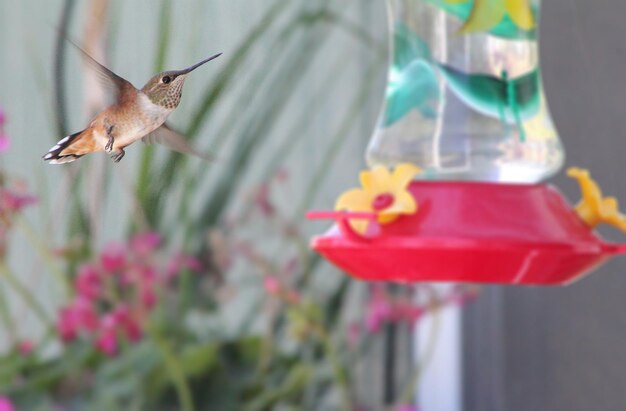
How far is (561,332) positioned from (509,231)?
131cm

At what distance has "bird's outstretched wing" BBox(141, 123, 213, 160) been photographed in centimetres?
31

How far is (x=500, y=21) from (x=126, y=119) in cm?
91

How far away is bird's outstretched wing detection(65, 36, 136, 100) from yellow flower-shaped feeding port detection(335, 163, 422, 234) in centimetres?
62

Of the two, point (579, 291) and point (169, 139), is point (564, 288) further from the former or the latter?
point (169, 139)

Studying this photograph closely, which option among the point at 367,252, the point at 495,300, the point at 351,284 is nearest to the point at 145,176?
the point at 367,252

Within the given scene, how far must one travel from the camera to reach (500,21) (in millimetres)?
1149

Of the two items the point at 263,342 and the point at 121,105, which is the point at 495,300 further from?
the point at 121,105

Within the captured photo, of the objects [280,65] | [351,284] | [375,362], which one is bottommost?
[375,362]

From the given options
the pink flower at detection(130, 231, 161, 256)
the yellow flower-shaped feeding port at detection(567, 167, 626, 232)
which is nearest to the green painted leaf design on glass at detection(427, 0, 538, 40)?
the yellow flower-shaped feeding port at detection(567, 167, 626, 232)

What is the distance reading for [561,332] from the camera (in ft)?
7.08

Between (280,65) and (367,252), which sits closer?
(367,252)

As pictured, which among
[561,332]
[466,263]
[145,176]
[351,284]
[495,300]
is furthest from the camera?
[351,284]

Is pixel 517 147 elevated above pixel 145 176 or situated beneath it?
elevated above

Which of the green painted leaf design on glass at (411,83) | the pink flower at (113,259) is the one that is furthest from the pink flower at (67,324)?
the green painted leaf design on glass at (411,83)
